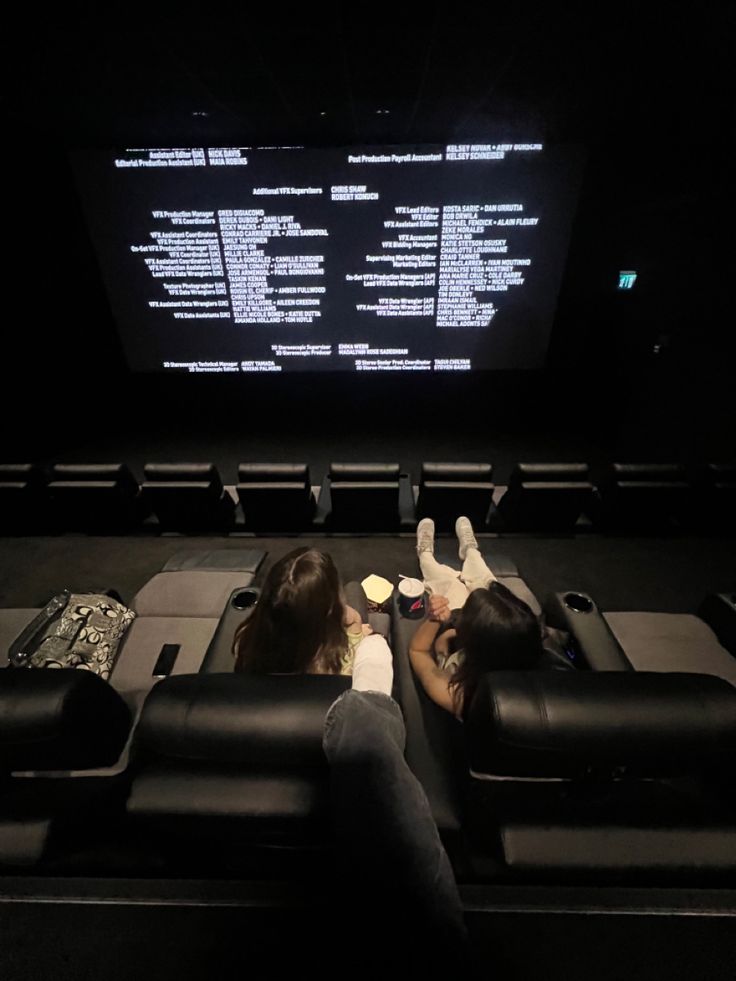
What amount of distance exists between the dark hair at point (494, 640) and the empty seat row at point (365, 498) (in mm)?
1585

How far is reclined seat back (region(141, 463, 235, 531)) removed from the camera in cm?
305

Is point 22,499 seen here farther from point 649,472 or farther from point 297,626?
point 649,472

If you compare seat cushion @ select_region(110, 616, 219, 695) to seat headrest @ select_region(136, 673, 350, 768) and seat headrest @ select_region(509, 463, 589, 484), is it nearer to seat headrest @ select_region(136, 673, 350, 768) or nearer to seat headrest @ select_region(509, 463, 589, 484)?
seat headrest @ select_region(136, 673, 350, 768)

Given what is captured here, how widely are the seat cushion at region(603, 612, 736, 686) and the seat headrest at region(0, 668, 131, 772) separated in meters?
2.12

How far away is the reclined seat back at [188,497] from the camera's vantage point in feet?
10.0

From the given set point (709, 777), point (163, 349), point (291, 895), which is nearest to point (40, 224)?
point (163, 349)

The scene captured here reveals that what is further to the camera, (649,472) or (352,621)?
(649,472)

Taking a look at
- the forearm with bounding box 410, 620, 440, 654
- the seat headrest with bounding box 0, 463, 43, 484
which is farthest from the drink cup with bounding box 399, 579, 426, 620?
the seat headrest with bounding box 0, 463, 43, 484

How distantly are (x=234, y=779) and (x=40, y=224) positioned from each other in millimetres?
5558

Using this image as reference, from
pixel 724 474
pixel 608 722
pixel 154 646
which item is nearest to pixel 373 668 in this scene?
pixel 608 722

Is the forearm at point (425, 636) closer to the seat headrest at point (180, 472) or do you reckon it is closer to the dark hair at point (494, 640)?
the dark hair at point (494, 640)

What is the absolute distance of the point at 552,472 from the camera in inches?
118

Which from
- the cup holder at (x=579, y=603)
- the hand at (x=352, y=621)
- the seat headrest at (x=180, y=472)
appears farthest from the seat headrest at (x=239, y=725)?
the seat headrest at (x=180, y=472)

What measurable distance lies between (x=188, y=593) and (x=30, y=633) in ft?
2.33
